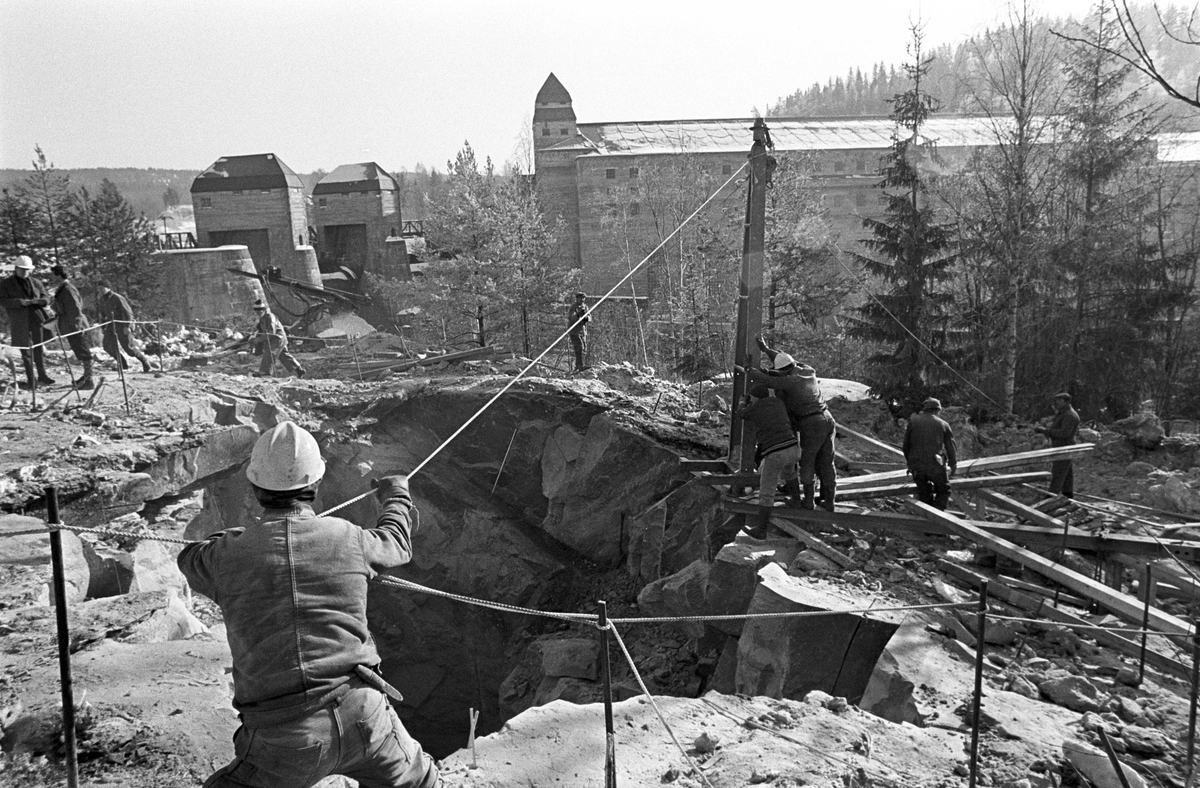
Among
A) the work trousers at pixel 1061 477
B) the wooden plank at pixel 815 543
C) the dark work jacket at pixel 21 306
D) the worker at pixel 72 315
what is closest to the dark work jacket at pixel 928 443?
the wooden plank at pixel 815 543

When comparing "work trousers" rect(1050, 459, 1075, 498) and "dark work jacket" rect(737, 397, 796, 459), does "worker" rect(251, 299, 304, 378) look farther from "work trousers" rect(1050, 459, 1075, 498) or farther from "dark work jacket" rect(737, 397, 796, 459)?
"work trousers" rect(1050, 459, 1075, 498)

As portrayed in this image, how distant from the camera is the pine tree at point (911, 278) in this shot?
54.1ft

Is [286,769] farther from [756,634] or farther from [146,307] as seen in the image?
[146,307]

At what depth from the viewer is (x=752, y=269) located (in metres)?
8.51

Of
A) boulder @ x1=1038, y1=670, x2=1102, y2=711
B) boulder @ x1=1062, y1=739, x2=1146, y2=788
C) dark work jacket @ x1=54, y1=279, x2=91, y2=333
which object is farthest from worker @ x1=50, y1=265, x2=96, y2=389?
boulder @ x1=1062, y1=739, x2=1146, y2=788

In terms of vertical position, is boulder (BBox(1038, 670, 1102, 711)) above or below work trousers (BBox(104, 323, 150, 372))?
below

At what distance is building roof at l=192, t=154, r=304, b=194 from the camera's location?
4022 cm

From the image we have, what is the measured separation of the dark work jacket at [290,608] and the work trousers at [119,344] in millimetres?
10200

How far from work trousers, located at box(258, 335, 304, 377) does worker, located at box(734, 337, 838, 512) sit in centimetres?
1146

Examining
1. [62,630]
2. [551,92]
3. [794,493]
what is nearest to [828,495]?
[794,493]

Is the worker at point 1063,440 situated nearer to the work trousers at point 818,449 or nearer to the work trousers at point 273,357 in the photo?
the work trousers at point 818,449

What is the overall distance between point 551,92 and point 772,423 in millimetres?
50732

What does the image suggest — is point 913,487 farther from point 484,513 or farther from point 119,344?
point 119,344

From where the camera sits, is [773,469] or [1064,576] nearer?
[1064,576]
